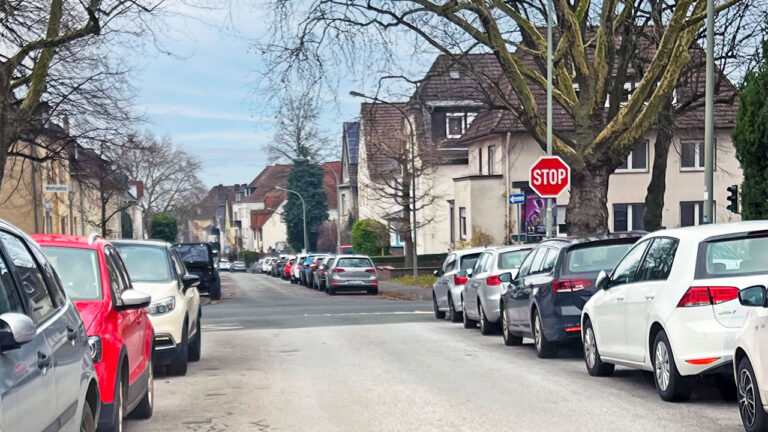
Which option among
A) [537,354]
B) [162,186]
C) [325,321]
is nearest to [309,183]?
[162,186]

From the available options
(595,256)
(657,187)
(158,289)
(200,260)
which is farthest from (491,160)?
(158,289)

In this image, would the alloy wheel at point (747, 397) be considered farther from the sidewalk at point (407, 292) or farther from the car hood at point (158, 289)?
the sidewalk at point (407, 292)

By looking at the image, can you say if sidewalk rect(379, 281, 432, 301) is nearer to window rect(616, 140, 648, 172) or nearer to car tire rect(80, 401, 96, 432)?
window rect(616, 140, 648, 172)

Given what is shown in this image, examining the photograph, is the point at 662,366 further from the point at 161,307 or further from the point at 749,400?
the point at 161,307

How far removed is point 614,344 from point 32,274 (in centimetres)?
709

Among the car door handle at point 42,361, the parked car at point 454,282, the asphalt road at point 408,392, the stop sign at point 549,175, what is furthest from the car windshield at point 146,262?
the stop sign at point 549,175

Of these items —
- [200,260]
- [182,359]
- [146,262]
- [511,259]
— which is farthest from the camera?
[200,260]

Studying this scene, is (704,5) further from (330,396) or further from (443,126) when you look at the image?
(443,126)

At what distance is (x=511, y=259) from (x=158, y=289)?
7.88m

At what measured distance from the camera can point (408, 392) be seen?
441 inches

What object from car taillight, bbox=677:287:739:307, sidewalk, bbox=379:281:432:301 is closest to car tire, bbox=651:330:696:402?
car taillight, bbox=677:287:739:307

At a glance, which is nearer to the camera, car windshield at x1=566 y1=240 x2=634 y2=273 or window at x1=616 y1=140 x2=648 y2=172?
car windshield at x1=566 y1=240 x2=634 y2=273

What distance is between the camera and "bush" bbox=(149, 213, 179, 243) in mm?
93875

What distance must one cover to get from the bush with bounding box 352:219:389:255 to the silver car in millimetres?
48081
